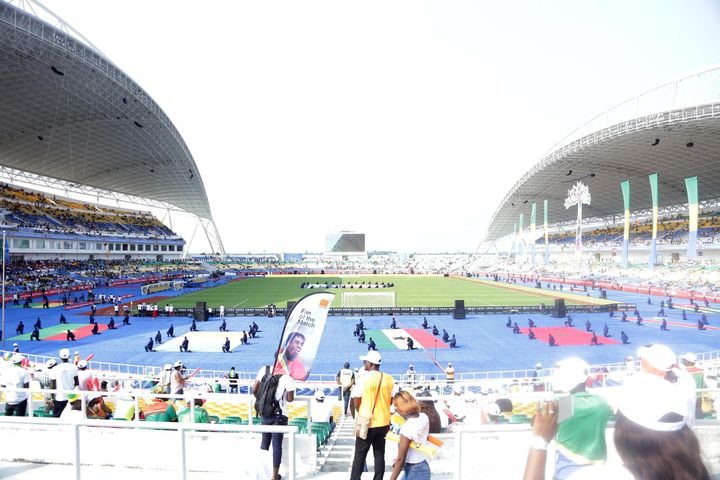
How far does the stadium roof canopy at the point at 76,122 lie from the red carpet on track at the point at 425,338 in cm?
3576

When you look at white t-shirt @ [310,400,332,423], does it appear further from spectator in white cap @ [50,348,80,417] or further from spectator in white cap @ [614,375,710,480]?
spectator in white cap @ [614,375,710,480]

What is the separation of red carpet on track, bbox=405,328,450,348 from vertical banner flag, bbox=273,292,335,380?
684 inches

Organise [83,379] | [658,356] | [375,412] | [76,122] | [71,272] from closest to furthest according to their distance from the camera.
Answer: [658,356]
[375,412]
[83,379]
[76,122]
[71,272]

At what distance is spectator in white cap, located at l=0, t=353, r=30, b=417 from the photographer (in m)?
7.14

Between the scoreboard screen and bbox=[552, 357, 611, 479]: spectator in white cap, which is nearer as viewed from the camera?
bbox=[552, 357, 611, 479]: spectator in white cap

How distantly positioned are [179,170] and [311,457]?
73155mm

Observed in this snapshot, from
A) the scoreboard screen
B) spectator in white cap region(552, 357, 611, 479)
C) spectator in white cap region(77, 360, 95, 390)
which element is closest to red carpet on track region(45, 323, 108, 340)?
spectator in white cap region(77, 360, 95, 390)

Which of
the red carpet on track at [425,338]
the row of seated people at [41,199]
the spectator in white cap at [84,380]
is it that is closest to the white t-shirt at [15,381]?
the spectator in white cap at [84,380]

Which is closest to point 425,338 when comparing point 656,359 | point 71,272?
point 656,359

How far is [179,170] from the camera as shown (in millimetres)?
71062

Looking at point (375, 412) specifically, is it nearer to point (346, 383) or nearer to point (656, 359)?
point (656, 359)

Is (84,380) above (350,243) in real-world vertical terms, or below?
below

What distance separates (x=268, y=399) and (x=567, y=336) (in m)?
26.4

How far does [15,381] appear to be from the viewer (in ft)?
24.9
